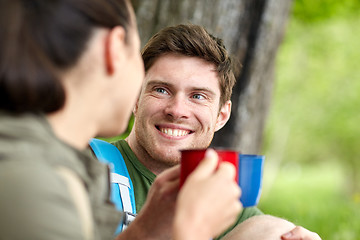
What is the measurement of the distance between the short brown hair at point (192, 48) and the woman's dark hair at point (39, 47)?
155 centimetres

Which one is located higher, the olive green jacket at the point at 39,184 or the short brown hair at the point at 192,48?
the short brown hair at the point at 192,48

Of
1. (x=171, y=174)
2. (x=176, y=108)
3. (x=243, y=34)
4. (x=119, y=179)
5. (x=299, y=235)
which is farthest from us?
(x=243, y=34)

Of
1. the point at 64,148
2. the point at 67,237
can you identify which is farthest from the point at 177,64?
the point at 67,237

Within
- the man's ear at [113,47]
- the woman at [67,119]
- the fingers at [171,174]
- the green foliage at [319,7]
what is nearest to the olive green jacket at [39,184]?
the woman at [67,119]

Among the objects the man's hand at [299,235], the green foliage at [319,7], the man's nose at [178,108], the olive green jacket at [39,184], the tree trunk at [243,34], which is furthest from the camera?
the green foliage at [319,7]

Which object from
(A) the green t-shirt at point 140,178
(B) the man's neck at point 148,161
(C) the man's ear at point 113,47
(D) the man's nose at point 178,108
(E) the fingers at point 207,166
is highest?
(C) the man's ear at point 113,47

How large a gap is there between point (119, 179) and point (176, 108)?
521mm

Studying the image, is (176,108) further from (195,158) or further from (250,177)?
(195,158)

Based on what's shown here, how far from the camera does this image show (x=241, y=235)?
274 centimetres

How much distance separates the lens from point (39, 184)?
4.32 feet

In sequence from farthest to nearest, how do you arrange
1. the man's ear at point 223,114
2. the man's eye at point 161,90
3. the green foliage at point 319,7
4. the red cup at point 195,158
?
the green foliage at point 319,7 → the man's ear at point 223,114 → the man's eye at point 161,90 → the red cup at point 195,158

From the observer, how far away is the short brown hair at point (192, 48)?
9.93 ft

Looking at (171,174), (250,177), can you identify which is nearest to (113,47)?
(171,174)

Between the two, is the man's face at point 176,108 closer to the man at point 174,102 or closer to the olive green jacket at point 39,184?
the man at point 174,102
